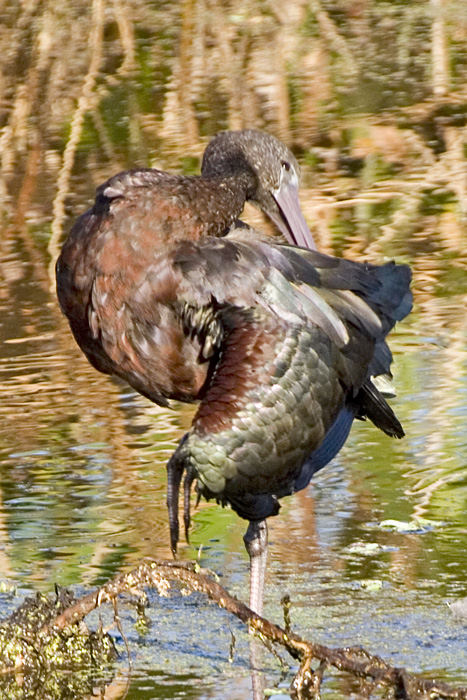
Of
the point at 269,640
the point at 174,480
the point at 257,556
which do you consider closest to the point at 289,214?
the point at 257,556

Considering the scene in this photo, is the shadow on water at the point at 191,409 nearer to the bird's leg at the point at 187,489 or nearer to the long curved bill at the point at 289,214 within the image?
the bird's leg at the point at 187,489

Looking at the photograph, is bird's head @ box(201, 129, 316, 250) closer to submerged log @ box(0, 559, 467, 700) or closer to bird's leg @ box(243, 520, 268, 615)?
bird's leg @ box(243, 520, 268, 615)

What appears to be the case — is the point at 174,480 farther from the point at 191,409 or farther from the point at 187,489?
the point at 191,409

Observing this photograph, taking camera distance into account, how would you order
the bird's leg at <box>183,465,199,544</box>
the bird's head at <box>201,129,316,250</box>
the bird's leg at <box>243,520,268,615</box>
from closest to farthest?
the bird's leg at <box>183,465,199,544</box>, the bird's leg at <box>243,520,268,615</box>, the bird's head at <box>201,129,316,250</box>

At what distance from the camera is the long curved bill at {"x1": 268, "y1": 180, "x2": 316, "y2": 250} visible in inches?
236

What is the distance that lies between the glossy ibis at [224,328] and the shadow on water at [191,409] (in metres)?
0.40

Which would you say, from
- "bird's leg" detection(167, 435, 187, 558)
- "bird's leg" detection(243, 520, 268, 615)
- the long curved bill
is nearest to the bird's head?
the long curved bill

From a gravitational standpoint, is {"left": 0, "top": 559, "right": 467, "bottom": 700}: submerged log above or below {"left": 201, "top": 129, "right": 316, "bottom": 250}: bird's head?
below

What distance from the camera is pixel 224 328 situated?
4867mm

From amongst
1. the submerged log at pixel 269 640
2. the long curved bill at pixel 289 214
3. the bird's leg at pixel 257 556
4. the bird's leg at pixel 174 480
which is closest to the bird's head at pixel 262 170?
the long curved bill at pixel 289 214

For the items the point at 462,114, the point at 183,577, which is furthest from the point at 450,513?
the point at 462,114

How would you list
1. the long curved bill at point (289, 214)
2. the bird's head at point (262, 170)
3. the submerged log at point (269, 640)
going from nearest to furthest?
the submerged log at point (269, 640) < the bird's head at point (262, 170) < the long curved bill at point (289, 214)

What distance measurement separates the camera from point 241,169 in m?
5.81

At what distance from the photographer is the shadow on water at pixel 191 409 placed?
5035 mm
